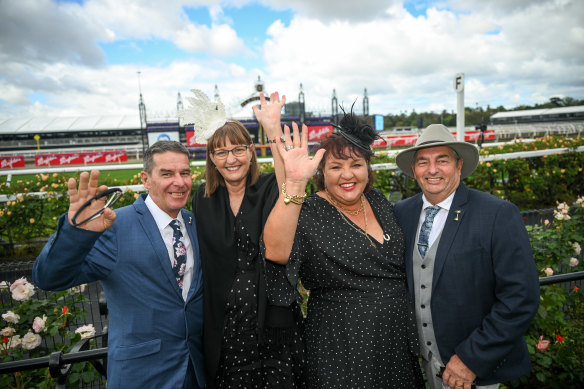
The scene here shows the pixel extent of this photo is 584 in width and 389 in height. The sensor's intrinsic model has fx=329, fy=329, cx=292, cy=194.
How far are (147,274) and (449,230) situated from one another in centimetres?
177

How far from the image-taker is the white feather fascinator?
2.26 metres

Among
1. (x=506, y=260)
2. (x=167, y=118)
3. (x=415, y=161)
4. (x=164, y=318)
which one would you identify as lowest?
(x=164, y=318)

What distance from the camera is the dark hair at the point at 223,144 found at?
7.29ft

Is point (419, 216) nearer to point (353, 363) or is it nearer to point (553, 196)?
point (353, 363)

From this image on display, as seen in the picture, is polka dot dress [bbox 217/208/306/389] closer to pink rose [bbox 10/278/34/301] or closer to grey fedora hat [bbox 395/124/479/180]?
grey fedora hat [bbox 395/124/479/180]

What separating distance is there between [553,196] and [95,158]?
105 feet


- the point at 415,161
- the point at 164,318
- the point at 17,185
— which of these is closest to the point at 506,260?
Answer: the point at 415,161

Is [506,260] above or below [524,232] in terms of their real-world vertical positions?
below

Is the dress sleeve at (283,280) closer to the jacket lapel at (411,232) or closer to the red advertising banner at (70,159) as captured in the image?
the jacket lapel at (411,232)

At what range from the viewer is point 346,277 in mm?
2008

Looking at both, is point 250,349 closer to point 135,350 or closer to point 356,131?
point 135,350

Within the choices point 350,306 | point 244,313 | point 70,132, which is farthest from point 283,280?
point 70,132

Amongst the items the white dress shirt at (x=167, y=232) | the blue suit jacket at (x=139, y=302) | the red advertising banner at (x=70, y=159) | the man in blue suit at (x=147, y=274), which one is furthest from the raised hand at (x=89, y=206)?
the red advertising banner at (x=70, y=159)

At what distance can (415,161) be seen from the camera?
224cm
